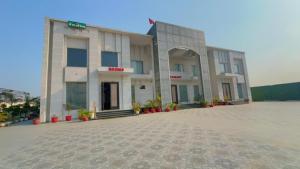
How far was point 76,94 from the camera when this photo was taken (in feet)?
34.9

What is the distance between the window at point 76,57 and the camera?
10907 mm

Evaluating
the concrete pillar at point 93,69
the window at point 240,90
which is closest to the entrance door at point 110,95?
the concrete pillar at point 93,69

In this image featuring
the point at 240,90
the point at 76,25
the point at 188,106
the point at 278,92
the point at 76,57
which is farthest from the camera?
the point at 278,92

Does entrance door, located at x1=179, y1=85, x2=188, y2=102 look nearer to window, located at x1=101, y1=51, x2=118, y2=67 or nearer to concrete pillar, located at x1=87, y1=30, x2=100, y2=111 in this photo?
window, located at x1=101, y1=51, x2=118, y2=67

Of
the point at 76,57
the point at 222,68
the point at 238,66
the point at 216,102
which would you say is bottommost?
the point at 216,102

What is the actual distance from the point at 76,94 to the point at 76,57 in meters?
3.12

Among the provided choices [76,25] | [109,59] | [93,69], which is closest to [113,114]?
[93,69]

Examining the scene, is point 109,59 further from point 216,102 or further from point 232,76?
point 232,76

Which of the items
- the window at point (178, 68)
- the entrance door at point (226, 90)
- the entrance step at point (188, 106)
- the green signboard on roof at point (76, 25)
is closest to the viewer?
the green signboard on roof at point (76, 25)

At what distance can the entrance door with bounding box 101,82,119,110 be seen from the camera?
11812 mm

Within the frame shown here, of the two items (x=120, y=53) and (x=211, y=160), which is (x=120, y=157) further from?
→ (x=120, y=53)

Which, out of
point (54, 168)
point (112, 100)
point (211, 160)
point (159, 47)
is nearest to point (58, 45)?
point (112, 100)

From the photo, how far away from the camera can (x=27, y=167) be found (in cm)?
272

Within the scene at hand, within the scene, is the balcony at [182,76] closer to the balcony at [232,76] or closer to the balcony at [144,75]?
the balcony at [144,75]
